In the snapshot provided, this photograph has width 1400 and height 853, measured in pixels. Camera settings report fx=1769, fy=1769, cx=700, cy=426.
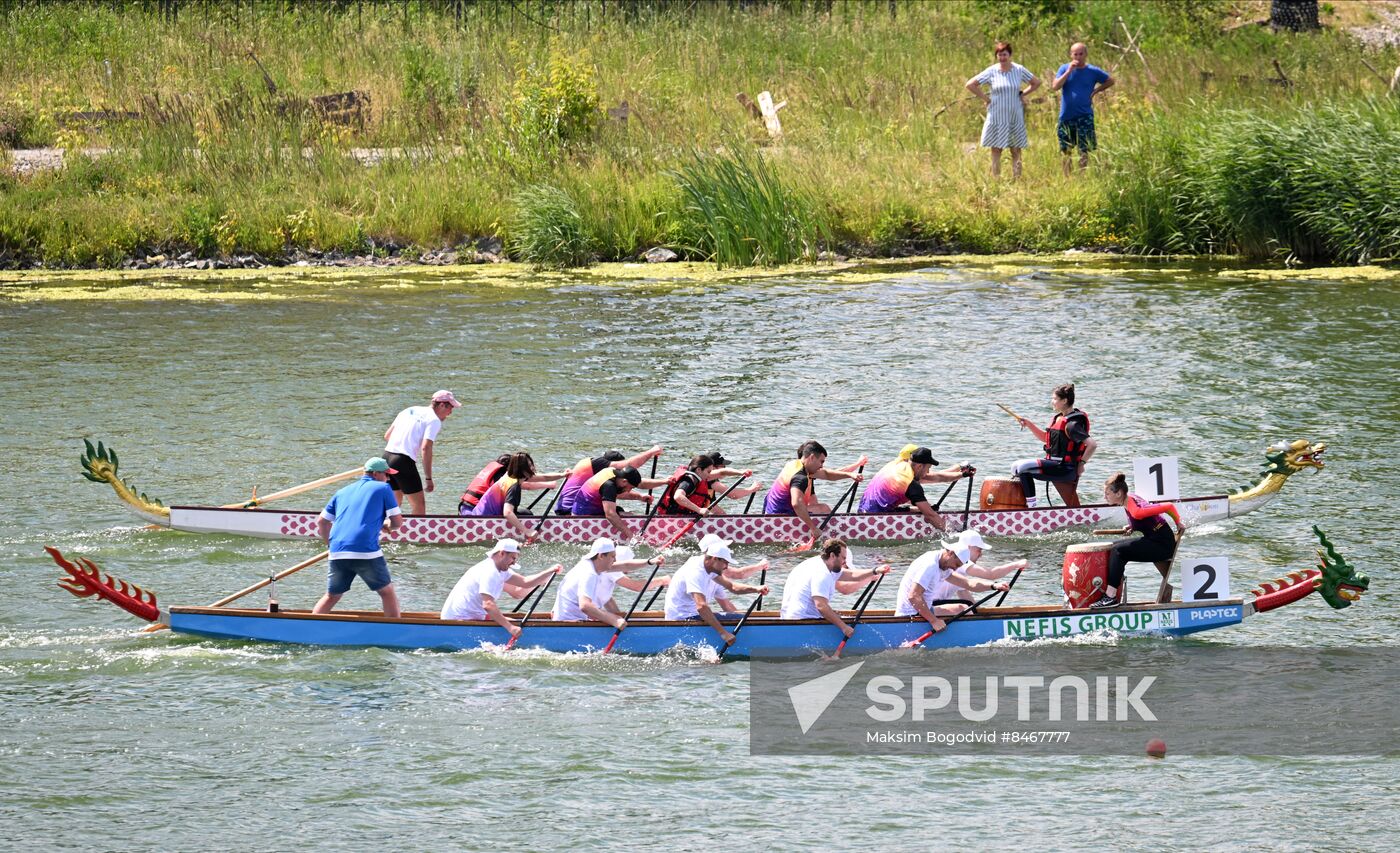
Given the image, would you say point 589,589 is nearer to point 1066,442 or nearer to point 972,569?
point 972,569

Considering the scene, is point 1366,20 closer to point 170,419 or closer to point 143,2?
point 143,2

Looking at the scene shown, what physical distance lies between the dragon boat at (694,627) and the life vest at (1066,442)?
3566 millimetres

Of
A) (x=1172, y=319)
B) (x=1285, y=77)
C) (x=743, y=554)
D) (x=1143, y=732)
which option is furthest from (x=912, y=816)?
(x=1285, y=77)

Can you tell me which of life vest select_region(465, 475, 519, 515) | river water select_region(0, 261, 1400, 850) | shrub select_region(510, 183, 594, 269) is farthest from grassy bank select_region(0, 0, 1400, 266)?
life vest select_region(465, 475, 519, 515)

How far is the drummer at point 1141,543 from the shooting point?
49.0 feet

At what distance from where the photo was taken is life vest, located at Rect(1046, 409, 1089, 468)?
18.1 meters

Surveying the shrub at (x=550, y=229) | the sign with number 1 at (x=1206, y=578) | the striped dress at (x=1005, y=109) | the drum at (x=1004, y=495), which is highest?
the striped dress at (x=1005, y=109)

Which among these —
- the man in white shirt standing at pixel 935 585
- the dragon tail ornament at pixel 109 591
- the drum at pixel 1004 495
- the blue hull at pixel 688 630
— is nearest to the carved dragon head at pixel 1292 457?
the drum at pixel 1004 495

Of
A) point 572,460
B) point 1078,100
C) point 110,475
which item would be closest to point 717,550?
Answer: point 572,460

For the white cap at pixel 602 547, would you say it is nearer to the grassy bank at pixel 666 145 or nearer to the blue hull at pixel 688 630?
the blue hull at pixel 688 630

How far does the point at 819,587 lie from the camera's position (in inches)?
568

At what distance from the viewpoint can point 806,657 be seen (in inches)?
571

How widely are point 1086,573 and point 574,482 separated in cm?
553

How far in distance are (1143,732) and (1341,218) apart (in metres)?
18.1
